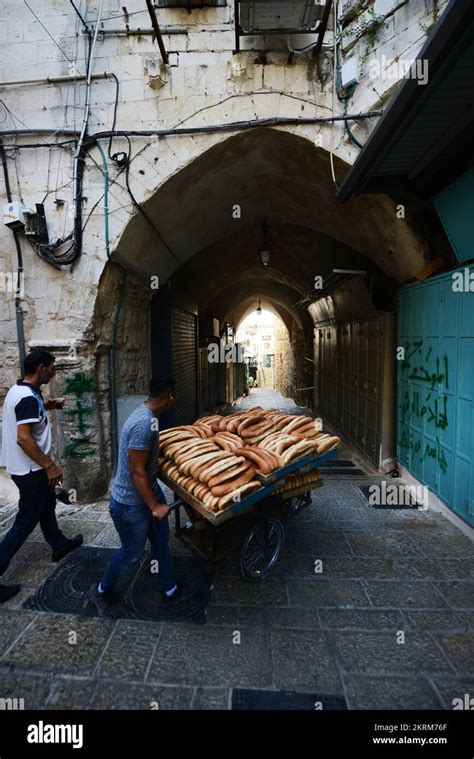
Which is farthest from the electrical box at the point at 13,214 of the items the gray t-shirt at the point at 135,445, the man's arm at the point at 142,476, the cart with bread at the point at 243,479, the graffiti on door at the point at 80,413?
the man's arm at the point at 142,476

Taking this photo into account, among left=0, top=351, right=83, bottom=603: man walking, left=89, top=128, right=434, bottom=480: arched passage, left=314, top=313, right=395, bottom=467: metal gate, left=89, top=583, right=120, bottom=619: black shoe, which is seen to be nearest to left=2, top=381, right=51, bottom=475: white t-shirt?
left=0, top=351, right=83, bottom=603: man walking

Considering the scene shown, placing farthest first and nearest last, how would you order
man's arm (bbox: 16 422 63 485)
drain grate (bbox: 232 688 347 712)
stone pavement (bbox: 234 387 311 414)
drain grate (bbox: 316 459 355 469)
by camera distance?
stone pavement (bbox: 234 387 311 414), drain grate (bbox: 316 459 355 469), man's arm (bbox: 16 422 63 485), drain grate (bbox: 232 688 347 712)

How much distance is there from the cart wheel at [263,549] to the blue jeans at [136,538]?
78cm

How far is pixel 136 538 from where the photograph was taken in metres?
2.95

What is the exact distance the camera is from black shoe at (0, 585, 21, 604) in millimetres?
3186

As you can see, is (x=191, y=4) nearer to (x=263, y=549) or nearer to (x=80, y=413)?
(x=80, y=413)

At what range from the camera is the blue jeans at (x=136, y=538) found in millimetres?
2922

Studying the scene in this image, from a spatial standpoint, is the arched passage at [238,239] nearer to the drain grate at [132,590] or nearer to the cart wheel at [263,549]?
the drain grate at [132,590]

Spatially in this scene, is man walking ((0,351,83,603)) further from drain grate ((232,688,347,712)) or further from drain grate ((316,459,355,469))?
drain grate ((316,459,355,469))

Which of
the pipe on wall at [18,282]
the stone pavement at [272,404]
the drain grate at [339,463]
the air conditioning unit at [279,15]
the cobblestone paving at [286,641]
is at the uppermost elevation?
the air conditioning unit at [279,15]

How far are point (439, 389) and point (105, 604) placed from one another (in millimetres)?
4598

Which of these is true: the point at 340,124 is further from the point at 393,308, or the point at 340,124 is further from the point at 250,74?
the point at 393,308

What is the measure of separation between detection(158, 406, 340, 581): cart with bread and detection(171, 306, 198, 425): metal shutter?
5.07 metres

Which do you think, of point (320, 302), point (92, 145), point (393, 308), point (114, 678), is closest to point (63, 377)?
point (92, 145)
